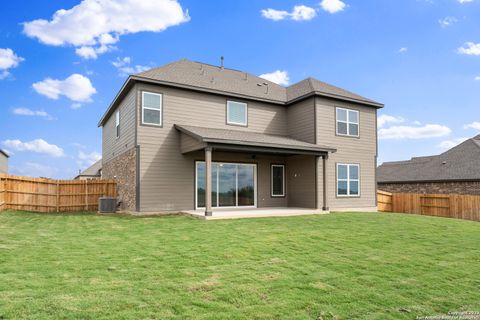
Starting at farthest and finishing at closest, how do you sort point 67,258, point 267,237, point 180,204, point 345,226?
point 180,204, point 345,226, point 267,237, point 67,258

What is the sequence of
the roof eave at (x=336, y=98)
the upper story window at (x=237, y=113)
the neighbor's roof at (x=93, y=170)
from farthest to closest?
the neighbor's roof at (x=93, y=170)
the roof eave at (x=336, y=98)
the upper story window at (x=237, y=113)

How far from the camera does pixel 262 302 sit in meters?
3.86

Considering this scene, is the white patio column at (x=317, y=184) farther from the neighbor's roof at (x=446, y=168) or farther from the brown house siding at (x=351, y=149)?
the neighbor's roof at (x=446, y=168)

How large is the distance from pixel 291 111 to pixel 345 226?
26.8 ft

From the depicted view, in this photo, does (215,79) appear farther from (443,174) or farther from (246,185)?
(443,174)

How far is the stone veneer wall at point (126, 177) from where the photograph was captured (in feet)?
44.0

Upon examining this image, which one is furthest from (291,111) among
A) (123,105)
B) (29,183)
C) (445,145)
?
(445,145)

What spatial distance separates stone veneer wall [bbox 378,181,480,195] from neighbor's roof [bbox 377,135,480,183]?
303mm

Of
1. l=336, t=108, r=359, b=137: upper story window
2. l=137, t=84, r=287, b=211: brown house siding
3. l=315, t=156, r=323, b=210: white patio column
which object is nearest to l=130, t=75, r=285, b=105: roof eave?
l=137, t=84, r=287, b=211: brown house siding

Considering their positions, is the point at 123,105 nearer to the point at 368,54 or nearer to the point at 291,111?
the point at 291,111

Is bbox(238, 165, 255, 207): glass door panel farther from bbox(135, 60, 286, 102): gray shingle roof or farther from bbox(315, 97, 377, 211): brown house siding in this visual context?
bbox(135, 60, 286, 102): gray shingle roof

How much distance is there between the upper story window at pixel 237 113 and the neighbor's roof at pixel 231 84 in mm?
431

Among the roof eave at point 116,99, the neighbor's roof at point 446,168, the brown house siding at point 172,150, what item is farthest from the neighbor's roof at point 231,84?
the neighbor's roof at point 446,168

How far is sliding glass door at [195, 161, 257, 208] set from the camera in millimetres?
14133
